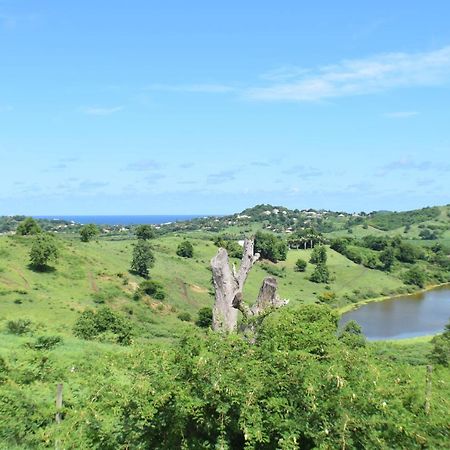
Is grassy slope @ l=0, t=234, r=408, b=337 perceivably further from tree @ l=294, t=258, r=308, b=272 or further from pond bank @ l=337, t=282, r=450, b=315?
tree @ l=294, t=258, r=308, b=272

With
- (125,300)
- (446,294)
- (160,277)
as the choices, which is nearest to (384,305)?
(446,294)

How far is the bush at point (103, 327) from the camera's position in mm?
37875

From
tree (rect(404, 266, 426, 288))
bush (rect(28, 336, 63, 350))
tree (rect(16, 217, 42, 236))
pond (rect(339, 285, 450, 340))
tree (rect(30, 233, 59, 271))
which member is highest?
tree (rect(16, 217, 42, 236))

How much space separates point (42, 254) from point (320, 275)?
2477 inches

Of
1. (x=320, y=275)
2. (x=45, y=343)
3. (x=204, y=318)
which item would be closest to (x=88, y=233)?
(x=204, y=318)

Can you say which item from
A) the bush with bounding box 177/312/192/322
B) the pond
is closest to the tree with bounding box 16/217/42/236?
the bush with bounding box 177/312/192/322

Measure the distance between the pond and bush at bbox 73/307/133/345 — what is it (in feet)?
134

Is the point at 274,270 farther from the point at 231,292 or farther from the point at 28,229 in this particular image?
the point at 231,292

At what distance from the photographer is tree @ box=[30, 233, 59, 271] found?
6278cm

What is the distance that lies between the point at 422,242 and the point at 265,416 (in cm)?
18021

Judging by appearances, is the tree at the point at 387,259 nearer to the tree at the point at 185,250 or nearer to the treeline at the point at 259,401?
the tree at the point at 185,250

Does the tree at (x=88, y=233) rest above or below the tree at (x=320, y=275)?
above

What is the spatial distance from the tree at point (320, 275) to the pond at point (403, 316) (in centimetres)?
1204

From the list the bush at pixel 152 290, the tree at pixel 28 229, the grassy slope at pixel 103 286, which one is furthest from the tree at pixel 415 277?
the tree at pixel 28 229
